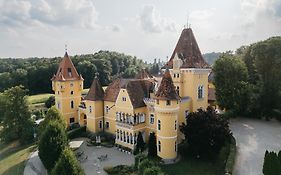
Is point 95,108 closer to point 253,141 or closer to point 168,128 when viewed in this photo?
point 168,128

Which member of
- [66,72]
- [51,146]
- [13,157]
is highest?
[66,72]

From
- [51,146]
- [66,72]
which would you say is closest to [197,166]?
[51,146]

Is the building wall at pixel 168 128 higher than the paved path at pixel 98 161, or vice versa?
the building wall at pixel 168 128

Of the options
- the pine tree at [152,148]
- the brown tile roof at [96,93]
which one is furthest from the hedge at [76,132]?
the pine tree at [152,148]

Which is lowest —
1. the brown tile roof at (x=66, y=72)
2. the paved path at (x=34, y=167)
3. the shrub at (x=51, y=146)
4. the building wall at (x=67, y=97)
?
the paved path at (x=34, y=167)

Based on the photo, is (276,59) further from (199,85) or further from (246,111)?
(199,85)

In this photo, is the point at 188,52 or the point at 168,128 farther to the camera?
the point at 188,52

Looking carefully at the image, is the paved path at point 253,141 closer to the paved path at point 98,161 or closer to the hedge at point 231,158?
the hedge at point 231,158
